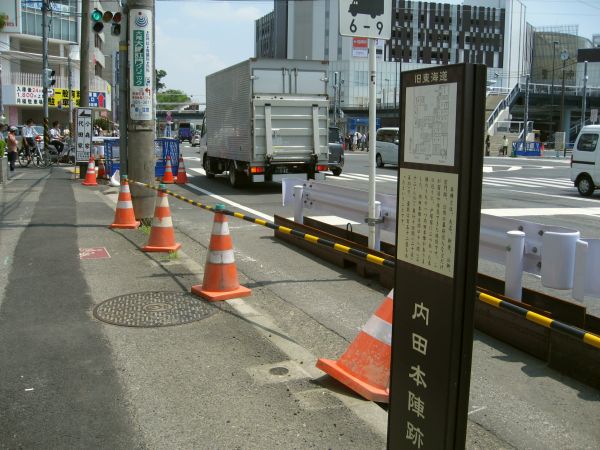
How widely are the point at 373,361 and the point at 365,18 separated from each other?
4.34 m

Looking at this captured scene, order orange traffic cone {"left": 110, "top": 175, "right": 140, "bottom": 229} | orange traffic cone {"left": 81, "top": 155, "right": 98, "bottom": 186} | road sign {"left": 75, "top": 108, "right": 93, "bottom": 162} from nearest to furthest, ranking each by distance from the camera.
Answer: orange traffic cone {"left": 110, "top": 175, "right": 140, "bottom": 229} < orange traffic cone {"left": 81, "top": 155, "right": 98, "bottom": 186} < road sign {"left": 75, "top": 108, "right": 93, "bottom": 162}

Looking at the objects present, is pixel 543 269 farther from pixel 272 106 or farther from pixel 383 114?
pixel 383 114

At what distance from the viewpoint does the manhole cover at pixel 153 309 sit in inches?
232

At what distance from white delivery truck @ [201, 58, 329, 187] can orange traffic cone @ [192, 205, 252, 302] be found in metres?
10.6

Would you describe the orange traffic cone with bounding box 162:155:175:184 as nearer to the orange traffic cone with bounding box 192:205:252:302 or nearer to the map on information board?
the orange traffic cone with bounding box 192:205:252:302

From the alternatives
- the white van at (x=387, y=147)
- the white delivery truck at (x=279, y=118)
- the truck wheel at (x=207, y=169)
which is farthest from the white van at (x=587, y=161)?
the truck wheel at (x=207, y=169)

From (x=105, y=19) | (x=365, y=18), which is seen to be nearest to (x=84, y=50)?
(x=105, y=19)

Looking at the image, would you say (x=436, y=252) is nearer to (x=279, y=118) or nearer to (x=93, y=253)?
(x=93, y=253)

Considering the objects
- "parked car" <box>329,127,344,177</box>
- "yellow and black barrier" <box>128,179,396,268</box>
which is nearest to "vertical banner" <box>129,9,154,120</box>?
"yellow and black barrier" <box>128,179,396,268</box>

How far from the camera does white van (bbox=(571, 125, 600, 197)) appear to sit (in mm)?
18125

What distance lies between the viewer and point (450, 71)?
2.44m

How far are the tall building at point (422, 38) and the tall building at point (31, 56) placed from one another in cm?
6559

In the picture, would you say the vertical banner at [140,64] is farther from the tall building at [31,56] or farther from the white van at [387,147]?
the tall building at [31,56]

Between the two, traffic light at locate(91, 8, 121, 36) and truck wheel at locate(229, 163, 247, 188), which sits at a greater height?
traffic light at locate(91, 8, 121, 36)
